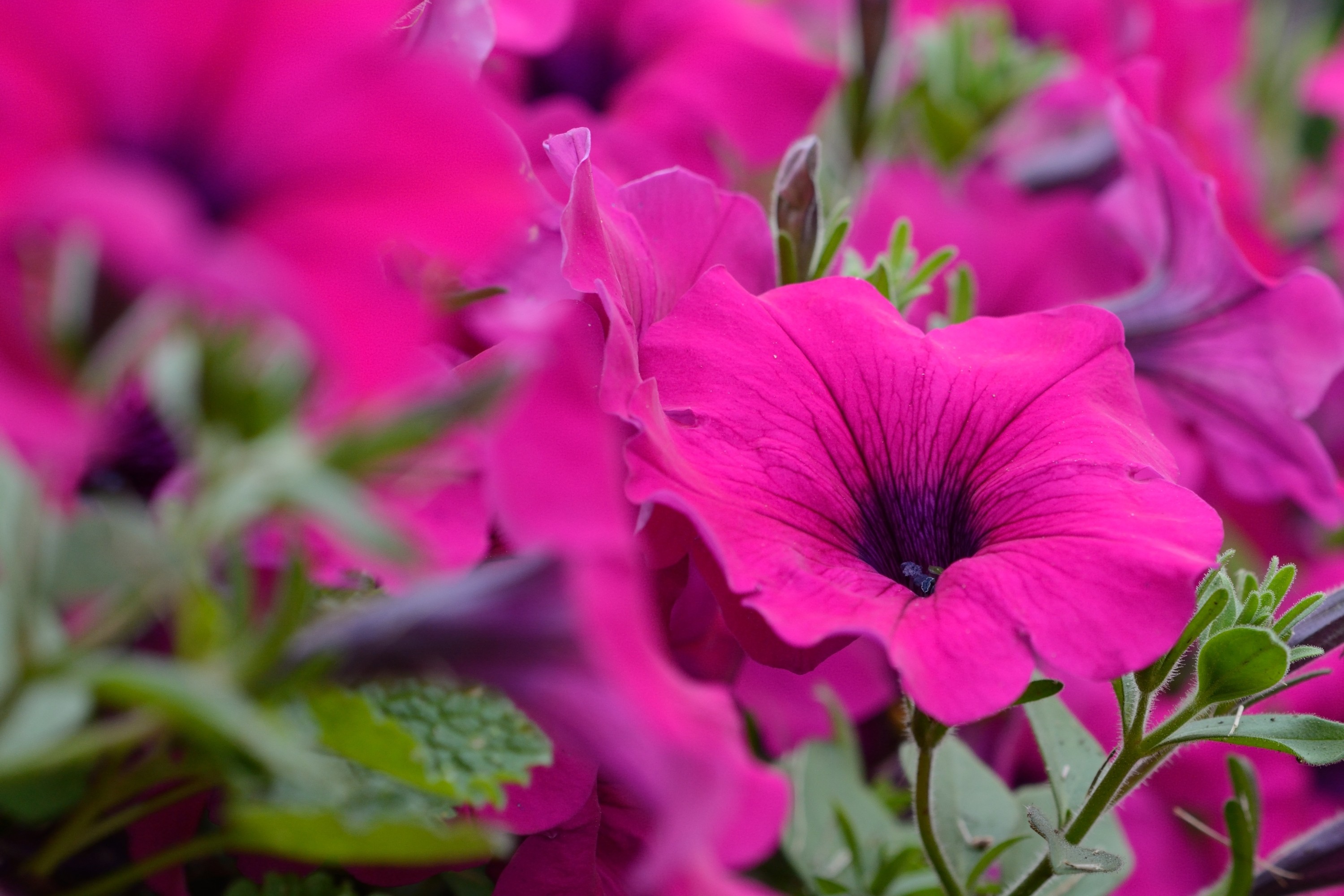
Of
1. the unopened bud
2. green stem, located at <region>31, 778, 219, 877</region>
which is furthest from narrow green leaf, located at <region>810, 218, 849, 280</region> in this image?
green stem, located at <region>31, 778, 219, 877</region>

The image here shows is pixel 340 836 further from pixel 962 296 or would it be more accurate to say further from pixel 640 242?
pixel 962 296

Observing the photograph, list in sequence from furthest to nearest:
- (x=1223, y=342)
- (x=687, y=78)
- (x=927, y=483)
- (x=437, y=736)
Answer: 1. (x=687, y=78)
2. (x=1223, y=342)
3. (x=927, y=483)
4. (x=437, y=736)

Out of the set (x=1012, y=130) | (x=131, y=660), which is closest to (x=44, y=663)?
(x=131, y=660)

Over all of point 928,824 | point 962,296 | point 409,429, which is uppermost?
point 409,429

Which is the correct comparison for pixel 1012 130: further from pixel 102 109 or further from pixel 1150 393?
pixel 102 109

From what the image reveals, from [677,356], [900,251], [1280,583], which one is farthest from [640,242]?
[1280,583]

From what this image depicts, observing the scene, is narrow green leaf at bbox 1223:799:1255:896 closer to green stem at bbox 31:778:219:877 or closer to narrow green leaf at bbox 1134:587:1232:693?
narrow green leaf at bbox 1134:587:1232:693

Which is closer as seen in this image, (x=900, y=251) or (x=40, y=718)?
(x=40, y=718)
